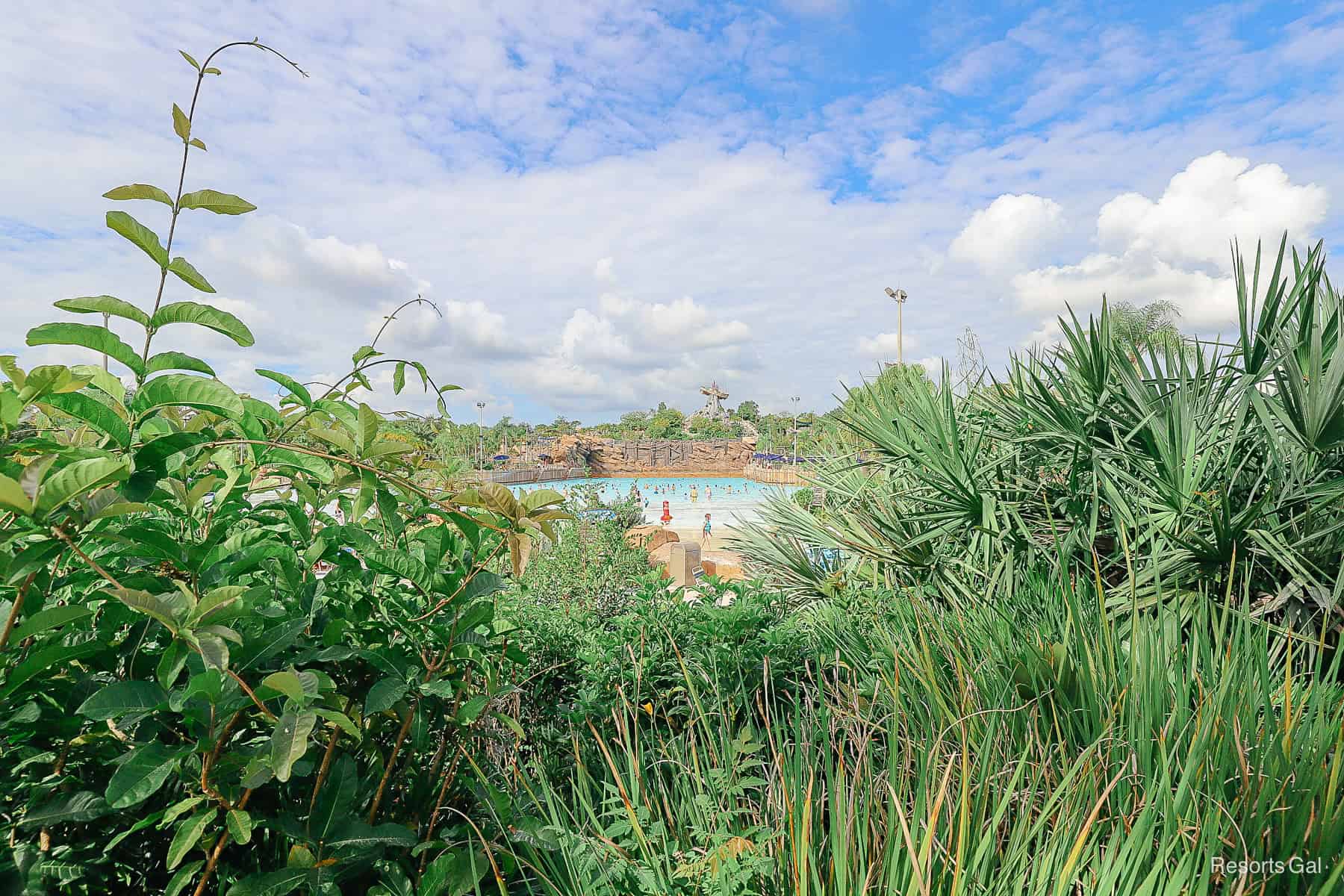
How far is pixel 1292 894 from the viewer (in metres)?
1.28

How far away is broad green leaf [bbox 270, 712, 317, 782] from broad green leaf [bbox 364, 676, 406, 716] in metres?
0.16

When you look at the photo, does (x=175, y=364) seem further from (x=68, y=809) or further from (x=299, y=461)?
(x=68, y=809)

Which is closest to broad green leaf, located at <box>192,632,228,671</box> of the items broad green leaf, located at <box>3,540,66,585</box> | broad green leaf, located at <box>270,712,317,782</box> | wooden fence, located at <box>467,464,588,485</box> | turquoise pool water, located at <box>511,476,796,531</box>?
broad green leaf, located at <box>270,712,317,782</box>

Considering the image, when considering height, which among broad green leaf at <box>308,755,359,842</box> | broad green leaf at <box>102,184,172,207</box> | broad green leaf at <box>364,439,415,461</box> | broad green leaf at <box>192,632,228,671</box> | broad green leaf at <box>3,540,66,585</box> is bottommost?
broad green leaf at <box>308,755,359,842</box>

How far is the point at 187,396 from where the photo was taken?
3.55 ft

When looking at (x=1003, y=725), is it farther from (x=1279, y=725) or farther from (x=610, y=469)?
(x=610, y=469)

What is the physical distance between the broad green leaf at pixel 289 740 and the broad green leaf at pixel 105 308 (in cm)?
70

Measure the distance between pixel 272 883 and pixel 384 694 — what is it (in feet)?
1.06

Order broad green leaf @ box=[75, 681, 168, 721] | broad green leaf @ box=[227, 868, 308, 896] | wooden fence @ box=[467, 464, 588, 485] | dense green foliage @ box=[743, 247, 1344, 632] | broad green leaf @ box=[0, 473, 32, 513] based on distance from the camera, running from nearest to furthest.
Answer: broad green leaf @ box=[0, 473, 32, 513], broad green leaf @ box=[75, 681, 168, 721], broad green leaf @ box=[227, 868, 308, 896], dense green foliage @ box=[743, 247, 1344, 632], wooden fence @ box=[467, 464, 588, 485]

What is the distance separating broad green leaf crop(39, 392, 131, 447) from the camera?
0.99 meters

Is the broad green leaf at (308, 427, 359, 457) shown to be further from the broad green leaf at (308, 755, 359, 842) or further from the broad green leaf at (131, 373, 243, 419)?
the broad green leaf at (308, 755, 359, 842)

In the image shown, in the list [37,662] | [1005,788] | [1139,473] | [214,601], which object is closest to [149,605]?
[214,601]

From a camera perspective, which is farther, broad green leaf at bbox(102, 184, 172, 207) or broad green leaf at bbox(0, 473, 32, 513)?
broad green leaf at bbox(102, 184, 172, 207)

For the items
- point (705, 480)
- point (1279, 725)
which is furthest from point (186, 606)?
point (705, 480)
